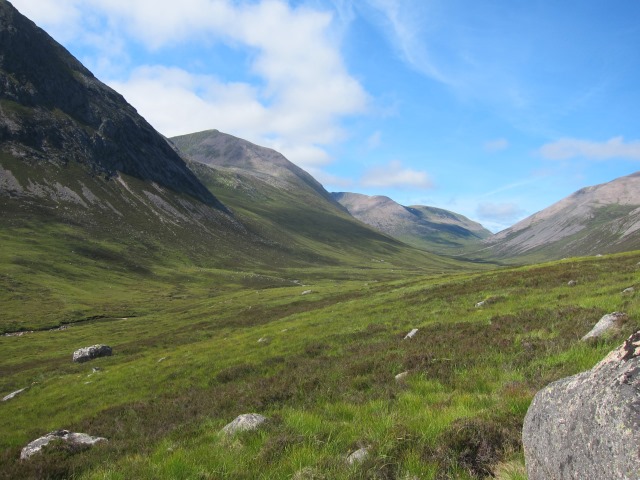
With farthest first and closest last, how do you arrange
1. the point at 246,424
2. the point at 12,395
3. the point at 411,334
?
the point at 12,395
the point at 411,334
the point at 246,424

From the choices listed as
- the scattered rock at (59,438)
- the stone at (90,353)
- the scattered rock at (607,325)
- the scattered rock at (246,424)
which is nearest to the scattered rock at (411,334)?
the scattered rock at (607,325)

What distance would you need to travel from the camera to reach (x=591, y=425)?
423 centimetres

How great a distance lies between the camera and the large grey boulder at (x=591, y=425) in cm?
378

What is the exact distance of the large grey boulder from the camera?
12.4 ft

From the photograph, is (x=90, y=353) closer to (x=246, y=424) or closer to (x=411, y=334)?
(x=411, y=334)

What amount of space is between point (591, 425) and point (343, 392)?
31.5 feet

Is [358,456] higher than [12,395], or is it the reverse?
[358,456]


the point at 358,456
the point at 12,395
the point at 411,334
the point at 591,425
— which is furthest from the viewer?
the point at 12,395

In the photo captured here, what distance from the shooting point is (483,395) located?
372 inches

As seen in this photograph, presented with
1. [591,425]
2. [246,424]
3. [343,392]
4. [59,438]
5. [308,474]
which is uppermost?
[591,425]

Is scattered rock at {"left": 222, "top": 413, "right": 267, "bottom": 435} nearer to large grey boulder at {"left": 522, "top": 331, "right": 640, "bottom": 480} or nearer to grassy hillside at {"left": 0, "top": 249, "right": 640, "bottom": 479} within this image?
grassy hillside at {"left": 0, "top": 249, "right": 640, "bottom": 479}

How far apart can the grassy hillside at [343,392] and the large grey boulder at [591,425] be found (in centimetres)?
114

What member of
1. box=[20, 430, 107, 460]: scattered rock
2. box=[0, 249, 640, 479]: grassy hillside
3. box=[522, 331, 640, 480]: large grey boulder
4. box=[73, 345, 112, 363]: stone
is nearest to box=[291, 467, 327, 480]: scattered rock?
box=[0, 249, 640, 479]: grassy hillside

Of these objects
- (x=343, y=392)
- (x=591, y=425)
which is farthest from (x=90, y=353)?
(x=591, y=425)
